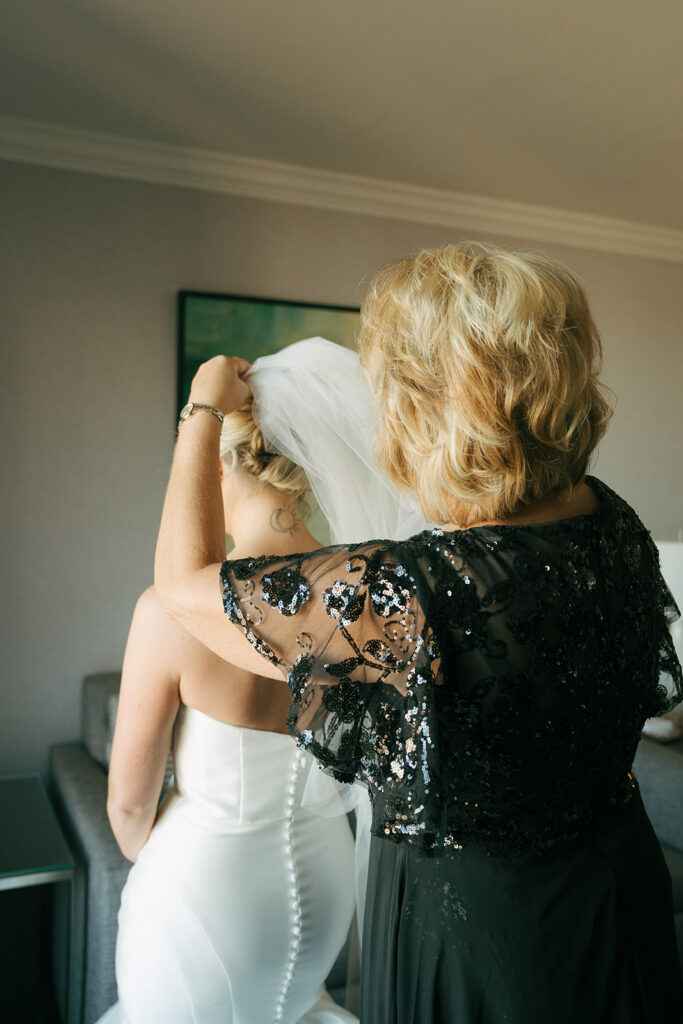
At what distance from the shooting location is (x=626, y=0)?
2188 millimetres

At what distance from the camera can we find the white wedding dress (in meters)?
1.31

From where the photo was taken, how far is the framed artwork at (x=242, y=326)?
10.8 feet

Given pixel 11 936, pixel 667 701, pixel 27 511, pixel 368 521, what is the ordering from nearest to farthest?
pixel 667 701 < pixel 368 521 < pixel 11 936 < pixel 27 511

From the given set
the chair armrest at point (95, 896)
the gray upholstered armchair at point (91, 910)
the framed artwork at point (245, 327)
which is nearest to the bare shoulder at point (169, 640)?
the gray upholstered armchair at point (91, 910)

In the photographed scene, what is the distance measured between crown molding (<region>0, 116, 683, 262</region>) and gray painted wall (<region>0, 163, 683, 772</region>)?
59mm

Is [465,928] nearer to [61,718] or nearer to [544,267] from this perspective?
[544,267]

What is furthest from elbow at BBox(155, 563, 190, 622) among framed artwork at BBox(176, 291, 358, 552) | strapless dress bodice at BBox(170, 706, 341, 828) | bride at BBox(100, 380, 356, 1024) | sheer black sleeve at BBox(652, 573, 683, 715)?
framed artwork at BBox(176, 291, 358, 552)

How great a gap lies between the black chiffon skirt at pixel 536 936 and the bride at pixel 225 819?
347 mm

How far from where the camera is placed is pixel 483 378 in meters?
0.84

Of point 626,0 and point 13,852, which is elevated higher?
point 626,0

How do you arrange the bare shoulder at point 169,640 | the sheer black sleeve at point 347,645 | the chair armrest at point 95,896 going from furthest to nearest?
the chair armrest at point 95,896, the bare shoulder at point 169,640, the sheer black sleeve at point 347,645

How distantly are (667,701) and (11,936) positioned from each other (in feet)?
8.13

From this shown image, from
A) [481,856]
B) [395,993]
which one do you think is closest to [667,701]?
[481,856]

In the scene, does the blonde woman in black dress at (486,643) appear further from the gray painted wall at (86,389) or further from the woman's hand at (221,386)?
the gray painted wall at (86,389)
